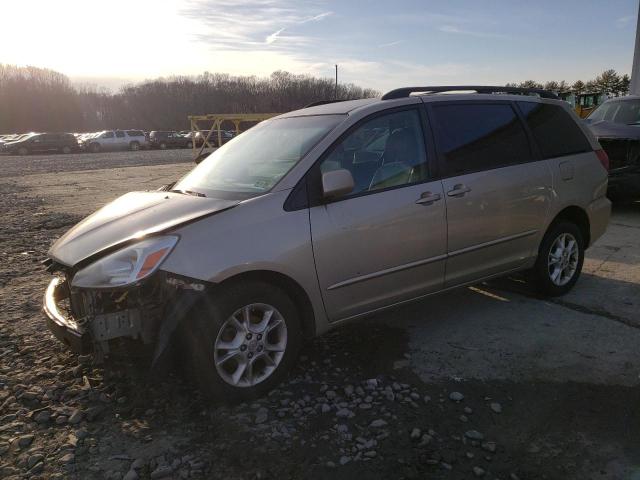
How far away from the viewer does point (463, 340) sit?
3799mm

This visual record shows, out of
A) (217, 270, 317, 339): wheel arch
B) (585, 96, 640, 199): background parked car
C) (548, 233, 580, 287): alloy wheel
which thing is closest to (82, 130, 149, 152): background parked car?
(585, 96, 640, 199): background parked car

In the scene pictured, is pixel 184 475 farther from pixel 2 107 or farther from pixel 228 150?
pixel 2 107

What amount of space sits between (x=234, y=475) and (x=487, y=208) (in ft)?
8.60

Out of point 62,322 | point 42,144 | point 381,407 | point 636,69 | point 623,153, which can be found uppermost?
point 636,69

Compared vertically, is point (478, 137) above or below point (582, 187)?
above

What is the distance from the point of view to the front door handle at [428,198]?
3.49 meters

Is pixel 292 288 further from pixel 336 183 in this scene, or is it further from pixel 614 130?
pixel 614 130

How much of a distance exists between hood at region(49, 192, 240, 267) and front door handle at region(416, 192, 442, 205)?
1.28m

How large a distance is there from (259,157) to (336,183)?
0.86 m

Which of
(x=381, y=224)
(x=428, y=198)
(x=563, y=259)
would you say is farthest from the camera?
(x=563, y=259)

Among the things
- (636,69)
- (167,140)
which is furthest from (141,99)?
(636,69)

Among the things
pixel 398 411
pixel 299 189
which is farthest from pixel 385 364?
pixel 299 189

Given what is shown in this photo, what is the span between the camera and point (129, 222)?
3.15 meters

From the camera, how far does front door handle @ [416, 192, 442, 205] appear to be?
349 cm
